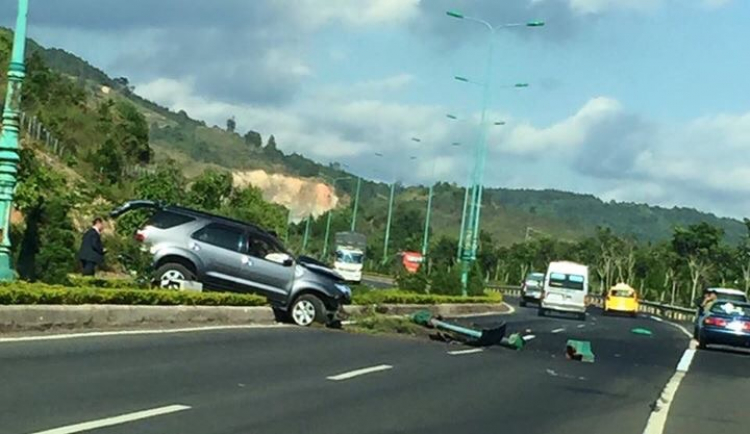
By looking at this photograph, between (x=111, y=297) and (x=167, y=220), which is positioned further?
(x=167, y=220)

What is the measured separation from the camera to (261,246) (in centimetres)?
2541

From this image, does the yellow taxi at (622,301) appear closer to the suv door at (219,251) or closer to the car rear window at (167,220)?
Answer: the suv door at (219,251)

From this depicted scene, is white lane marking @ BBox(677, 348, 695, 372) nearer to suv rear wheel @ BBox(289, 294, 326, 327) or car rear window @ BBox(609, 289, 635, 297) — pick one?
suv rear wheel @ BBox(289, 294, 326, 327)

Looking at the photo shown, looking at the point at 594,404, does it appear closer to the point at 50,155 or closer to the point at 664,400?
the point at 664,400

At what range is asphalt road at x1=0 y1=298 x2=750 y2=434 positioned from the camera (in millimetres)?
10969

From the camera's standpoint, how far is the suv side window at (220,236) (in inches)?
982

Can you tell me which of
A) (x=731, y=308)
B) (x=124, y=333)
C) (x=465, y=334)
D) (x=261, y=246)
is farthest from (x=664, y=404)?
(x=731, y=308)

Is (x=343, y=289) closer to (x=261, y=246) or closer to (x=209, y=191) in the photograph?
(x=261, y=246)

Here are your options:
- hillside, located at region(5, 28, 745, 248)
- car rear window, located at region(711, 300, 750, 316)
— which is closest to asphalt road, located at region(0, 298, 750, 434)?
car rear window, located at region(711, 300, 750, 316)

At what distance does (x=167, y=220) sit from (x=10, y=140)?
5.85 m

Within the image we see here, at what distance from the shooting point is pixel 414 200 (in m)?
194

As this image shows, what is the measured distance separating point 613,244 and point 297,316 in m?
88.7

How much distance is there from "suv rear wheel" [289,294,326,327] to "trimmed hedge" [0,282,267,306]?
2.34ft

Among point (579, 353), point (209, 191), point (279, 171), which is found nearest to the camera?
point (579, 353)
